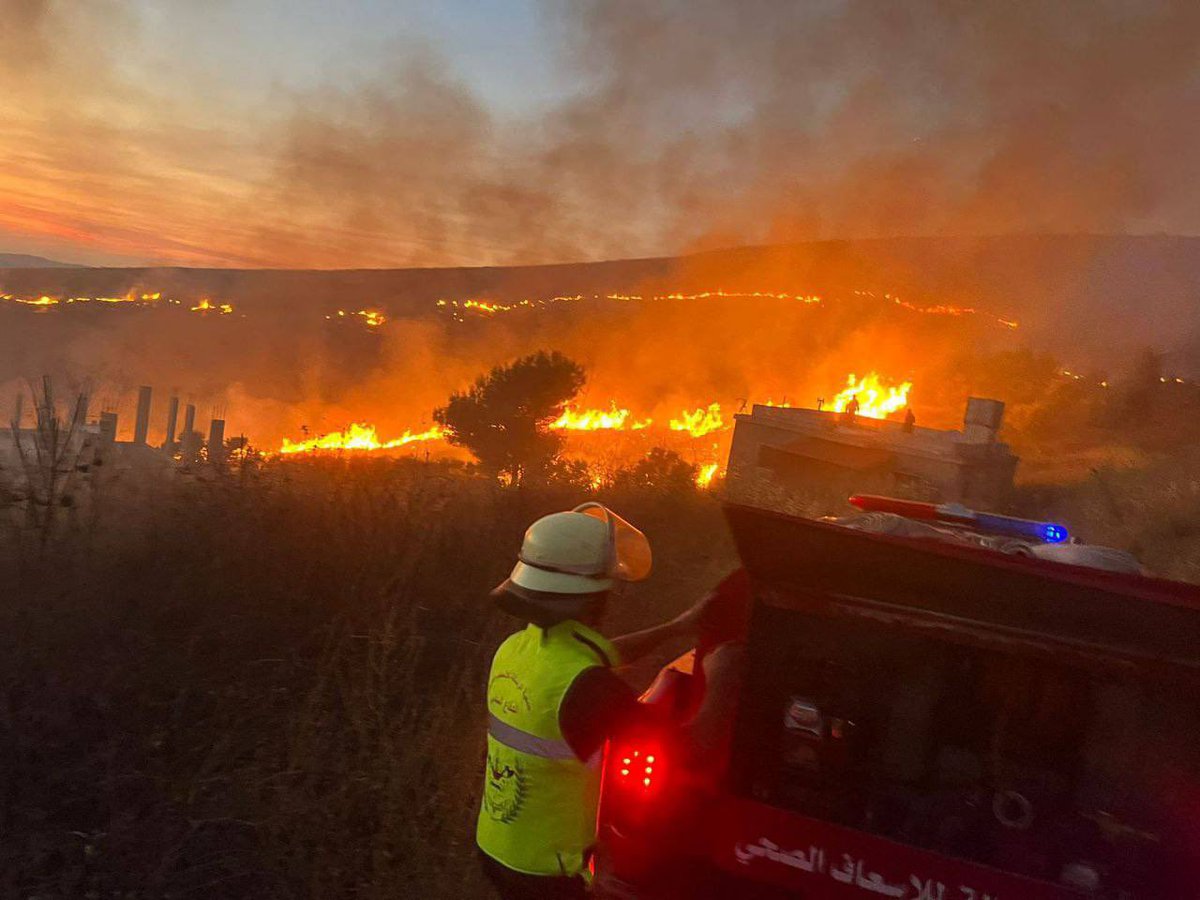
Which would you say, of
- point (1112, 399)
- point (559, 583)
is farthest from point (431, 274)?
point (559, 583)

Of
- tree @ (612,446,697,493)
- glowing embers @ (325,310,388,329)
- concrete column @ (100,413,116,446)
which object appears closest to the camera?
concrete column @ (100,413,116,446)

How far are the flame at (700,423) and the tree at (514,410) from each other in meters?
6.58

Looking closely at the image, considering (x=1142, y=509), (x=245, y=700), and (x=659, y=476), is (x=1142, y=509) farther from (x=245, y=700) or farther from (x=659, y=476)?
(x=245, y=700)

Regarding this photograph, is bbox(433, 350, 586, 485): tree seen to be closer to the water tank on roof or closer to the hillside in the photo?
the water tank on roof

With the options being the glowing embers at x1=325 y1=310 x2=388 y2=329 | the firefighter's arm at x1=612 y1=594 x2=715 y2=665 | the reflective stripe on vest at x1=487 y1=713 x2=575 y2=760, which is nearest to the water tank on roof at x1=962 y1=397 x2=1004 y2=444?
the firefighter's arm at x1=612 y1=594 x2=715 y2=665

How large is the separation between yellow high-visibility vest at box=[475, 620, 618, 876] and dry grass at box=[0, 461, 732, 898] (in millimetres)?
1352

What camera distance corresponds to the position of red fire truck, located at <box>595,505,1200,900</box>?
6.72 ft

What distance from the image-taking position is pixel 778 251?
61.4 metres

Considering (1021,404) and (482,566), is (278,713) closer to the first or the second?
(482,566)

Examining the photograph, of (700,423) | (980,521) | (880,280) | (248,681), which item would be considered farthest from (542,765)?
(880,280)

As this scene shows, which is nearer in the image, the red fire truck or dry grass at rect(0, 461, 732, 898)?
the red fire truck

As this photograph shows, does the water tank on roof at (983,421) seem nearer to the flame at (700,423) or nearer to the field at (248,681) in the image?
the field at (248,681)

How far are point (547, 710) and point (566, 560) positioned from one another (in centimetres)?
38

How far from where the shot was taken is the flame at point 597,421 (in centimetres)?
2227
